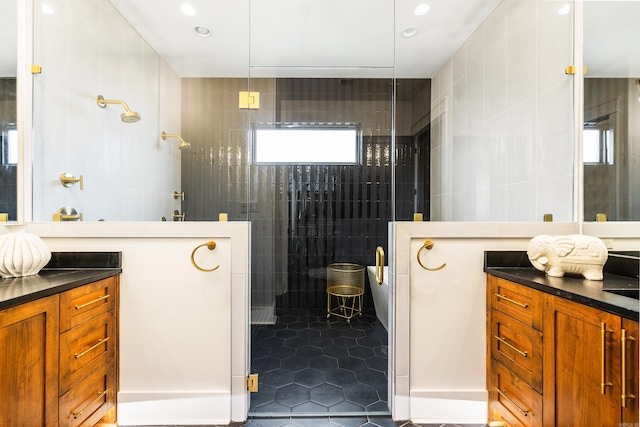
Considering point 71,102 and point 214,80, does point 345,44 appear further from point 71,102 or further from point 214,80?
point 71,102

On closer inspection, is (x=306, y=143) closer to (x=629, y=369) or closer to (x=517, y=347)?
(x=517, y=347)

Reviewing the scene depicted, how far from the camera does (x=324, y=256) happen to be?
212cm

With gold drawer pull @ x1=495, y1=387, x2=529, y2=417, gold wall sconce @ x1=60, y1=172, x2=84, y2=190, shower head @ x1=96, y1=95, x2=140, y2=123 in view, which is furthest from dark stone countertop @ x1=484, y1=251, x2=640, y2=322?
gold wall sconce @ x1=60, y1=172, x2=84, y2=190

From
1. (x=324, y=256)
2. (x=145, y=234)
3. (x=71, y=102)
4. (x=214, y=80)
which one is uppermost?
(x=214, y=80)

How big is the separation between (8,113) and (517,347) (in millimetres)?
2733

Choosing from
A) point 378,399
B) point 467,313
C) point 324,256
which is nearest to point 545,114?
point 467,313

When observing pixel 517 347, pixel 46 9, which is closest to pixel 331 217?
pixel 517 347

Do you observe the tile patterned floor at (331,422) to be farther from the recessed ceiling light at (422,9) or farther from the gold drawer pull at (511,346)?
the recessed ceiling light at (422,9)

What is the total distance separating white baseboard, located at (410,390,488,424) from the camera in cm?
165

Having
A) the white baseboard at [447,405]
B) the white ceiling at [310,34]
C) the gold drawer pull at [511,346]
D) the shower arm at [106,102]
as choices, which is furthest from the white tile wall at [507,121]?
the shower arm at [106,102]

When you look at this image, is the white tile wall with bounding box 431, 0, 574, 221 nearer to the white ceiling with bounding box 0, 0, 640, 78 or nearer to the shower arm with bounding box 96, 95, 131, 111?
the white ceiling with bounding box 0, 0, 640, 78

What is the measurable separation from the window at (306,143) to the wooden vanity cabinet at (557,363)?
3.80 feet

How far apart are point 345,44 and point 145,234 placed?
5.57 ft

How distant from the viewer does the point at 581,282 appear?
4.26 ft
